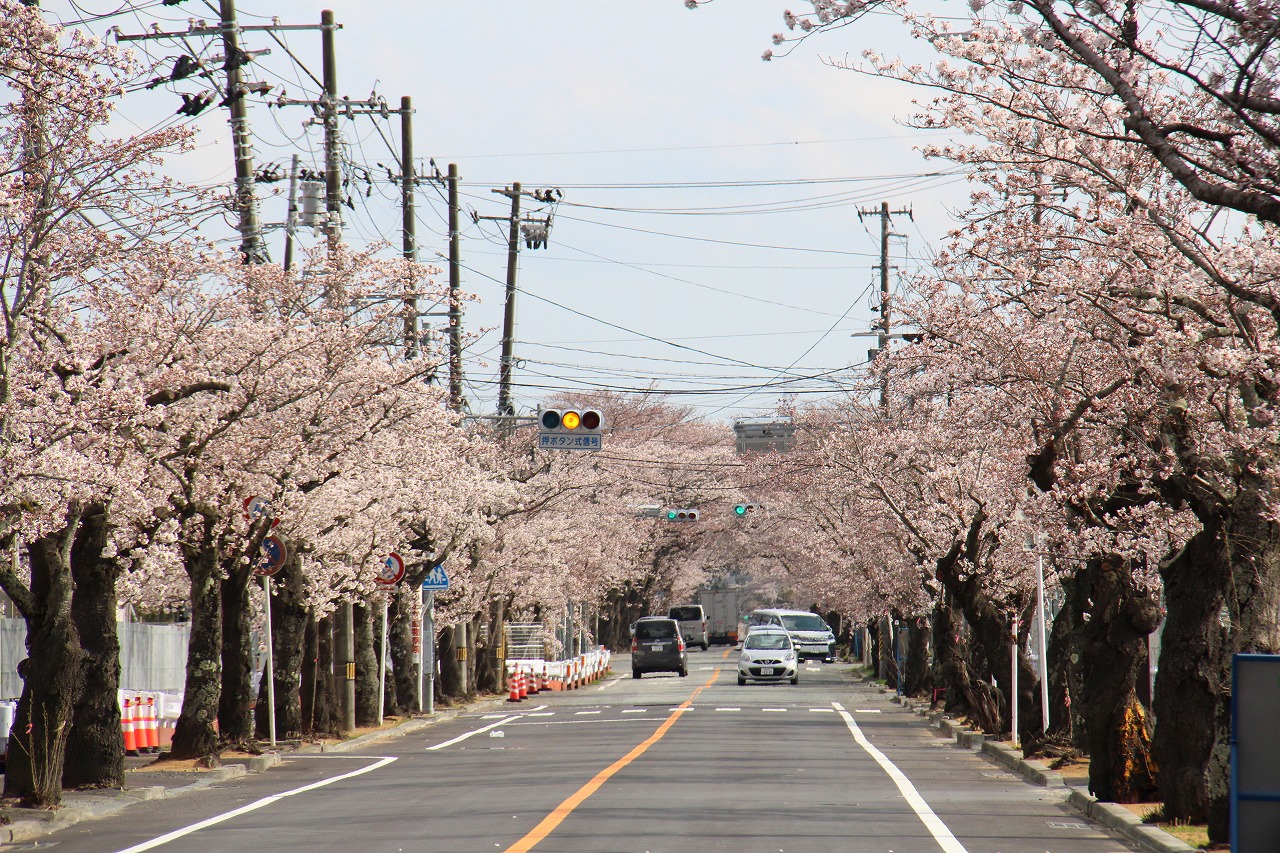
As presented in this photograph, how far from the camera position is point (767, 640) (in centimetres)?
4994

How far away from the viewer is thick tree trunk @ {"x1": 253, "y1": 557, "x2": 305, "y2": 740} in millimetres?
23328

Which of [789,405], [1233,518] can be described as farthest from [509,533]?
[1233,518]

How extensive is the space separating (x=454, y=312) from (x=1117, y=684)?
58.1 feet

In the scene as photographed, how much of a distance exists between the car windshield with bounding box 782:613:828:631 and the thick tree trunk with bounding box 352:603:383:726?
135 feet

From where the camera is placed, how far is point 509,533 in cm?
4147

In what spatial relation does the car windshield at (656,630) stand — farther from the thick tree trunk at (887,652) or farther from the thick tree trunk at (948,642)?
the thick tree trunk at (948,642)

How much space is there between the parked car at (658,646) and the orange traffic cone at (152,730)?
31654mm

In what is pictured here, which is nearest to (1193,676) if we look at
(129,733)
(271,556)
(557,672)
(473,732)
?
(271,556)

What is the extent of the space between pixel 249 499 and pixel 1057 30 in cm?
1395

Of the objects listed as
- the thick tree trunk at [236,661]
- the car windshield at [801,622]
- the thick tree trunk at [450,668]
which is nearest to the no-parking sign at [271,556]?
the thick tree trunk at [236,661]

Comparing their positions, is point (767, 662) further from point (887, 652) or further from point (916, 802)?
point (916, 802)

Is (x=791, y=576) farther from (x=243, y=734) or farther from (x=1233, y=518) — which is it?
(x=1233, y=518)

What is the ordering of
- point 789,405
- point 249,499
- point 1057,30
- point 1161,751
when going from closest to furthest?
point 1057,30 < point 1161,751 < point 249,499 < point 789,405

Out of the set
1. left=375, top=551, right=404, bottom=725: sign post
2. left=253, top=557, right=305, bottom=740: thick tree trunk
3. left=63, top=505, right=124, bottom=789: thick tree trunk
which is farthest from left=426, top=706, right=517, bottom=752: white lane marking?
left=63, top=505, right=124, bottom=789: thick tree trunk
